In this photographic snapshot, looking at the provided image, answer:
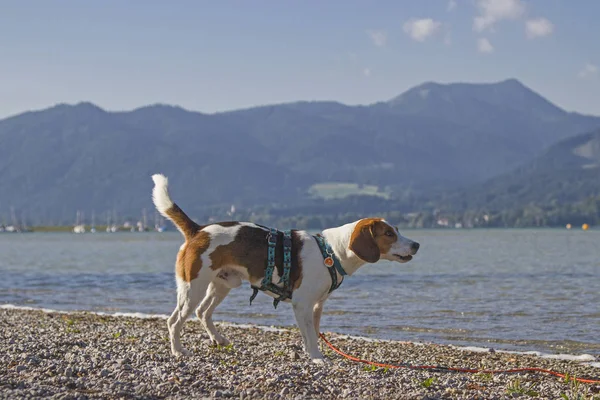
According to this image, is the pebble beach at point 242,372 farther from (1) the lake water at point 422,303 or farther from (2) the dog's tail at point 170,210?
(1) the lake water at point 422,303

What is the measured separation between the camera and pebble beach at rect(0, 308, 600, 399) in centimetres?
873

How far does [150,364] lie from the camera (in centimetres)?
1024

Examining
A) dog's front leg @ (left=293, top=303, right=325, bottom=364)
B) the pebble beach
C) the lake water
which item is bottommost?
the lake water

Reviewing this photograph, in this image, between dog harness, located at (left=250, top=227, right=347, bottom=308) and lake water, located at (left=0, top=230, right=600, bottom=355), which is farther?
lake water, located at (left=0, top=230, right=600, bottom=355)

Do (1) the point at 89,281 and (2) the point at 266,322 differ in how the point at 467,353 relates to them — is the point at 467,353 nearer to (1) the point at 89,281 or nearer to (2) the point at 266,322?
(2) the point at 266,322

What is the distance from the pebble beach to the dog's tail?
169 centimetres

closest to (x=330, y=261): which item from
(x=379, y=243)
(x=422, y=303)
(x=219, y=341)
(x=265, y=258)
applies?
(x=379, y=243)

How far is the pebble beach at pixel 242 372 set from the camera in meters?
8.73

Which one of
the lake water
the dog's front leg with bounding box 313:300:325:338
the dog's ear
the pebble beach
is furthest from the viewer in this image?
the lake water

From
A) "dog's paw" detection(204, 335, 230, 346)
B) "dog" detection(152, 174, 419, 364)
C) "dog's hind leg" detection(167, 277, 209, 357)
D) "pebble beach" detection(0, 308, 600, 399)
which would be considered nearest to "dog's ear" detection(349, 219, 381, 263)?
"dog" detection(152, 174, 419, 364)

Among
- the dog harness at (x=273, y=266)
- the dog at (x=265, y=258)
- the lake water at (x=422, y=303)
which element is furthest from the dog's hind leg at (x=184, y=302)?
the lake water at (x=422, y=303)

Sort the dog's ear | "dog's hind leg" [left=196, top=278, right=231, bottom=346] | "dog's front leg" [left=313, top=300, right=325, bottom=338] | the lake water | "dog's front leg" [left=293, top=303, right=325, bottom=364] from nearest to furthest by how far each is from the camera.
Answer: "dog's front leg" [left=293, top=303, right=325, bottom=364] → the dog's ear → "dog's front leg" [left=313, top=300, right=325, bottom=338] → "dog's hind leg" [left=196, top=278, right=231, bottom=346] → the lake water

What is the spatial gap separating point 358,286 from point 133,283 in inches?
391

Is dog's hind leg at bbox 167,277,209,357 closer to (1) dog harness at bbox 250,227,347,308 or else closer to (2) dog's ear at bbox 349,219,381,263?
(1) dog harness at bbox 250,227,347,308
